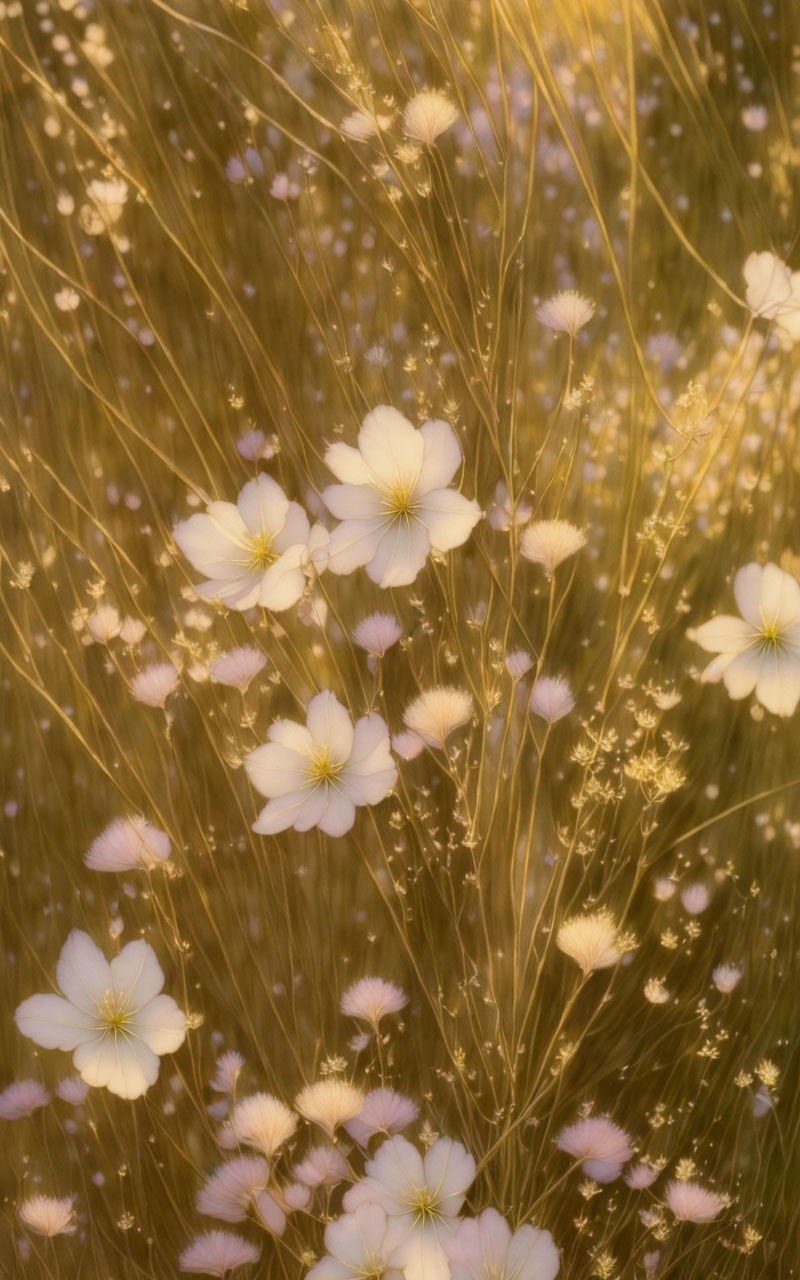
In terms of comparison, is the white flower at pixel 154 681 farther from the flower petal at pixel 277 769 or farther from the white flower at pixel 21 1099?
the white flower at pixel 21 1099

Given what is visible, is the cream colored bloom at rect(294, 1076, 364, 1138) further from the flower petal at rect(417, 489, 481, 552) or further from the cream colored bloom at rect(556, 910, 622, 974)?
the flower petal at rect(417, 489, 481, 552)

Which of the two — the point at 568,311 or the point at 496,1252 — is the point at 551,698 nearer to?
the point at 568,311

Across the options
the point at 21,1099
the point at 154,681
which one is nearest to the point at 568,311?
the point at 154,681

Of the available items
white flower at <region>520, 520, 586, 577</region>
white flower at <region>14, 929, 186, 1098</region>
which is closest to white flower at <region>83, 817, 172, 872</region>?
white flower at <region>14, 929, 186, 1098</region>

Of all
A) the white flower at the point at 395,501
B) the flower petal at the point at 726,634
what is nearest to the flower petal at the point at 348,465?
the white flower at the point at 395,501

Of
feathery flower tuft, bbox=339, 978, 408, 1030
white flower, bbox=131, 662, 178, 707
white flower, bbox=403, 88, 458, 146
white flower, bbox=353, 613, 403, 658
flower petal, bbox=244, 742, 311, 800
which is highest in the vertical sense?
white flower, bbox=403, 88, 458, 146

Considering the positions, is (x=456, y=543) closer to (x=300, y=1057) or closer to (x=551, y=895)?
(x=551, y=895)
